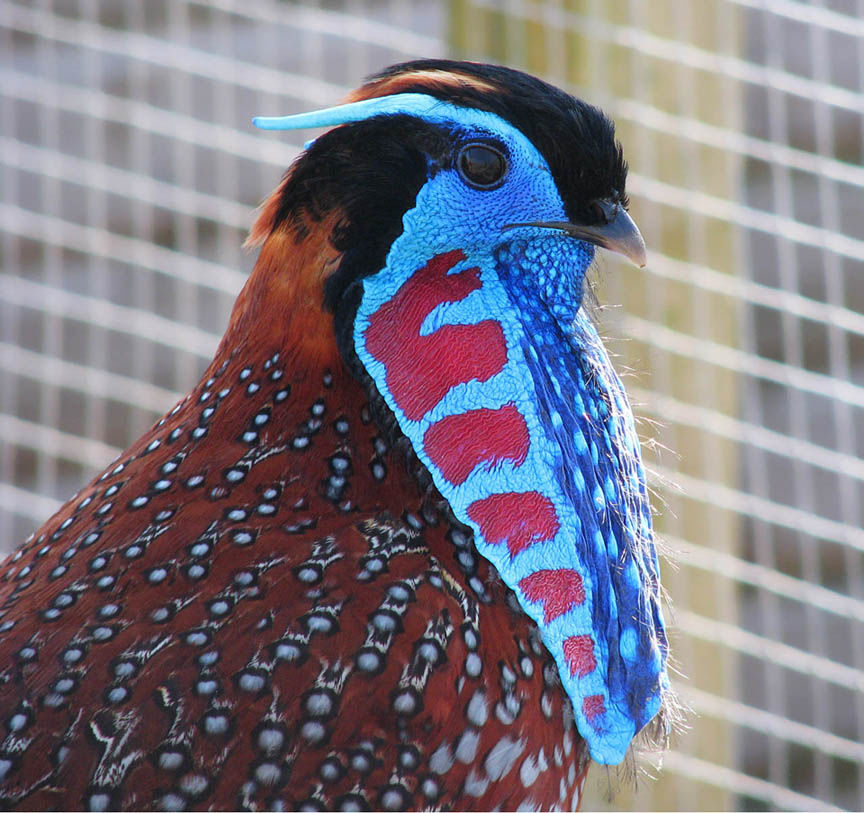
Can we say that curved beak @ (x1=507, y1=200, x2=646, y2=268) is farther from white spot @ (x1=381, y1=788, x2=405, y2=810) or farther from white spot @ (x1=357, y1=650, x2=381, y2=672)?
white spot @ (x1=381, y1=788, x2=405, y2=810)

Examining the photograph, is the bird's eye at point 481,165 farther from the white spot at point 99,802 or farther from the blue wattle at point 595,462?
the white spot at point 99,802

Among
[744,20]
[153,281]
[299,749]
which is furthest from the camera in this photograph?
[153,281]

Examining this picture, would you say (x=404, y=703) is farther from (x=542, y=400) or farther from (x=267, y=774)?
(x=542, y=400)

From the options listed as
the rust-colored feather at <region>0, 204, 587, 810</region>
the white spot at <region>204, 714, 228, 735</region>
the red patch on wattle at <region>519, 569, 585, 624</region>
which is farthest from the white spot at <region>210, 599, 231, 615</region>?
the red patch on wattle at <region>519, 569, 585, 624</region>

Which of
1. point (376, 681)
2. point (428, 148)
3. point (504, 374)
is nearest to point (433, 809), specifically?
point (376, 681)

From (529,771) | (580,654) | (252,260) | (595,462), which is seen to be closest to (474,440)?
(595,462)

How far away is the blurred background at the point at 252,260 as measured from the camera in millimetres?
3191

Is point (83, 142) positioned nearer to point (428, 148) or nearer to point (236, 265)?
point (236, 265)

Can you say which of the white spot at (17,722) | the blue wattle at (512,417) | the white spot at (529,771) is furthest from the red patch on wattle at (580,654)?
the white spot at (17,722)

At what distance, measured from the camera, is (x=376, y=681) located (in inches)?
58.1

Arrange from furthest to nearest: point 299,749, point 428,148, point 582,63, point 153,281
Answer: point 153,281 < point 582,63 < point 428,148 < point 299,749

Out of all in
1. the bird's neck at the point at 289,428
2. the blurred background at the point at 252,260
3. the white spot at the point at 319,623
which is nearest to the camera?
the white spot at the point at 319,623

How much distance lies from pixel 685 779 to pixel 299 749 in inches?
68.3

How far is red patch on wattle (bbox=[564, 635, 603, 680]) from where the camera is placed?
5.31 ft
